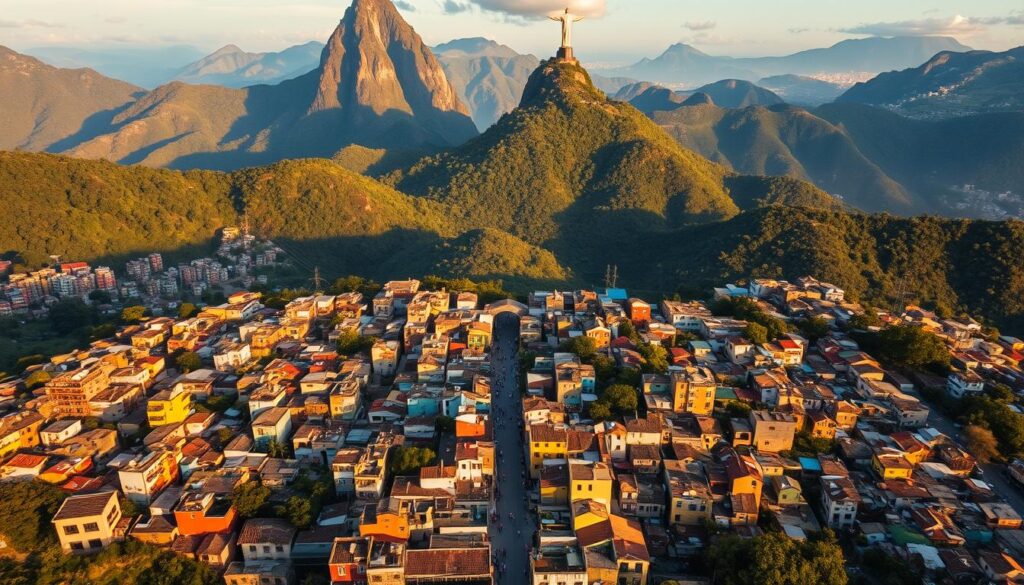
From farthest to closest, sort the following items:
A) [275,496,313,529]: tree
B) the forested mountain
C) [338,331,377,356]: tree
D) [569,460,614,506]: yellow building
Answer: the forested mountain
[338,331,377,356]: tree
[569,460,614,506]: yellow building
[275,496,313,529]: tree

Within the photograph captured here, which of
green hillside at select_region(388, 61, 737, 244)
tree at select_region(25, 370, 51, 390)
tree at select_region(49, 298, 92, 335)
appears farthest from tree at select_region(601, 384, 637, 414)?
green hillside at select_region(388, 61, 737, 244)

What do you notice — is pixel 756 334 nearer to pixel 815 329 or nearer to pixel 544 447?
pixel 815 329

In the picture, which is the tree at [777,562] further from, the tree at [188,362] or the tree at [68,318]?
the tree at [68,318]

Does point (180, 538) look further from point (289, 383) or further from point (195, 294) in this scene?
point (195, 294)

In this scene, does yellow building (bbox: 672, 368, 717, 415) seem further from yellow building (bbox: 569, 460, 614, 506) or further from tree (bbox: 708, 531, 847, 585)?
tree (bbox: 708, 531, 847, 585)

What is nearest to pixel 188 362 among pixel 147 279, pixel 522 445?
pixel 522 445

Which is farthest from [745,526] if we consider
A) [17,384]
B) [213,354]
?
[17,384]
